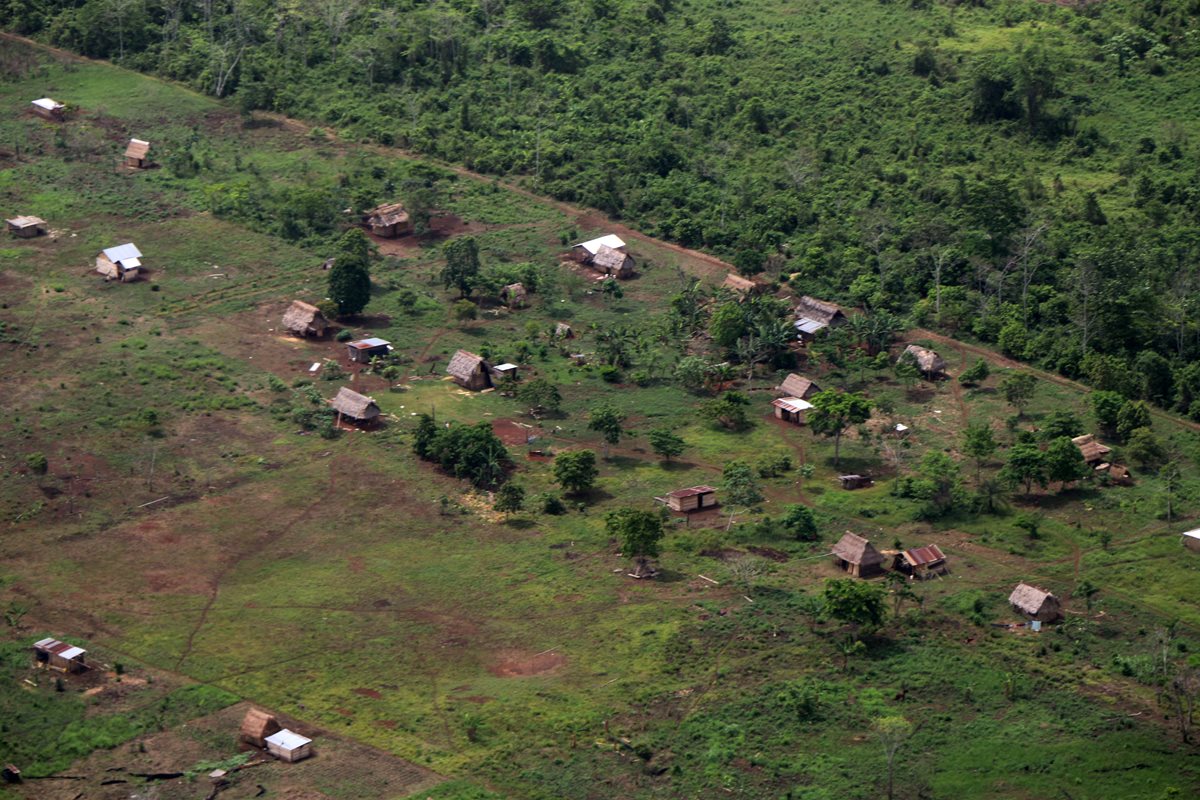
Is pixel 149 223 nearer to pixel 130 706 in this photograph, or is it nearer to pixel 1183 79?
pixel 130 706

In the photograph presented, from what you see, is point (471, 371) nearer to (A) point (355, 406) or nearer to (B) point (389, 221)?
(A) point (355, 406)

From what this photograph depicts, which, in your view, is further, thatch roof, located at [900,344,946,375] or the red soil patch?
thatch roof, located at [900,344,946,375]

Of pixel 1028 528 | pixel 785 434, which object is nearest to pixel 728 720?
pixel 1028 528

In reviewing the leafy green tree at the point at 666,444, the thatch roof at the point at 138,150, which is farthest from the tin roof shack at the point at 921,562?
the thatch roof at the point at 138,150

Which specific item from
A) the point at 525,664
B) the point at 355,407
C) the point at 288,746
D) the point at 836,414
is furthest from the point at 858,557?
the point at 355,407

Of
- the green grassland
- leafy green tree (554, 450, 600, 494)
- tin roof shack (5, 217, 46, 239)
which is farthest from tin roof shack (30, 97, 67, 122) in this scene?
leafy green tree (554, 450, 600, 494)

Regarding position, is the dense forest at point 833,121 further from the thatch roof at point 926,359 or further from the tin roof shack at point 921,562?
the tin roof shack at point 921,562

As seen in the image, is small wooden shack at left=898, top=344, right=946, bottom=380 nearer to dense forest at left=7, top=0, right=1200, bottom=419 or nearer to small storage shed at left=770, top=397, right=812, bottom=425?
dense forest at left=7, top=0, right=1200, bottom=419
